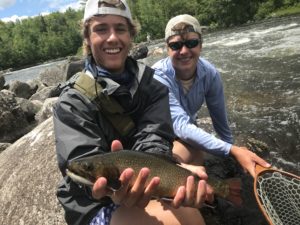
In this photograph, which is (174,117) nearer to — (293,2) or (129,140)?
(129,140)

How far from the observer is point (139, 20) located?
222 ft

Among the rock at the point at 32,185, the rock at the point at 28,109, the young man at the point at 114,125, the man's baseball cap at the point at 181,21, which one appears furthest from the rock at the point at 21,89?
the young man at the point at 114,125

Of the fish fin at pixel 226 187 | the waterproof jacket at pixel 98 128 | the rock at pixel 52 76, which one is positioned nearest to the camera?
the waterproof jacket at pixel 98 128

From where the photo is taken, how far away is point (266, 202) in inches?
133

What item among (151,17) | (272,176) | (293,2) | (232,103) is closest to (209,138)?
(272,176)

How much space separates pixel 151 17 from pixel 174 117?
92.3 m

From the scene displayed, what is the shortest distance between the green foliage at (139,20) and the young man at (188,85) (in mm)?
47058

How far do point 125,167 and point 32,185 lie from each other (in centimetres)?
247

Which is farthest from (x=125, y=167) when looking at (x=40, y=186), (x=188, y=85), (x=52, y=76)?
(x=52, y=76)

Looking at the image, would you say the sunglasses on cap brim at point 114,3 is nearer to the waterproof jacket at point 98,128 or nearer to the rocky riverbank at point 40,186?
the waterproof jacket at point 98,128

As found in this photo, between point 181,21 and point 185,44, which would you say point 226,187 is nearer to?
point 185,44

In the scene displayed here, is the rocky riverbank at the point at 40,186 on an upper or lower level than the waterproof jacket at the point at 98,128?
lower

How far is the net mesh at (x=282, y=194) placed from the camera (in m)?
3.58

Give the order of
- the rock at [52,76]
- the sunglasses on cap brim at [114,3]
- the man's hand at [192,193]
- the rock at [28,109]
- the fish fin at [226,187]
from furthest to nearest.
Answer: the rock at [52,76]
the rock at [28,109]
the sunglasses on cap brim at [114,3]
the fish fin at [226,187]
the man's hand at [192,193]
